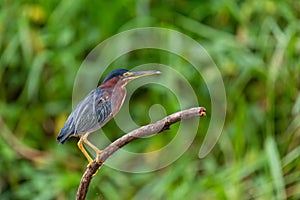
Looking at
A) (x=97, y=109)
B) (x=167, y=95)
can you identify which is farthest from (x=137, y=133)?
(x=167, y=95)

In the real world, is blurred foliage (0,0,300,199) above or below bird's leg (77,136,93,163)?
above

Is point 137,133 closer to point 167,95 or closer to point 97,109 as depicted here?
point 97,109

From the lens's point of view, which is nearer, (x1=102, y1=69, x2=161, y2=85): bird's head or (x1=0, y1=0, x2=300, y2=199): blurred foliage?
(x1=102, y1=69, x2=161, y2=85): bird's head

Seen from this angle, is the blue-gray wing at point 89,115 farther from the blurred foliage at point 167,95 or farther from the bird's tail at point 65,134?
the blurred foliage at point 167,95

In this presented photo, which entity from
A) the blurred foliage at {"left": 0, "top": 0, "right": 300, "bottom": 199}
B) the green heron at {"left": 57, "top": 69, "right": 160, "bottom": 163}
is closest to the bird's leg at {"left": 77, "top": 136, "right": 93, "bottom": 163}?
the green heron at {"left": 57, "top": 69, "right": 160, "bottom": 163}

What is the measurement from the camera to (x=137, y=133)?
0.93ft

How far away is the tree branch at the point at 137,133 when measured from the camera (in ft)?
0.92

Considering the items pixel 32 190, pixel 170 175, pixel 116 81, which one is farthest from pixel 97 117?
pixel 32 190

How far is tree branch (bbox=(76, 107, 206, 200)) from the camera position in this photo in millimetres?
281

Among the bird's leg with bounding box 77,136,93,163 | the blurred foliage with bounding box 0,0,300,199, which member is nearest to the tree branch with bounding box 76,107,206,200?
the bird's leg with bounding box 77,136,93,163

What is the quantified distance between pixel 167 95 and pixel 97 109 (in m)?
1.05

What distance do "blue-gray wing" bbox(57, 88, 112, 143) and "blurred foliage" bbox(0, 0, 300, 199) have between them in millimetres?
928

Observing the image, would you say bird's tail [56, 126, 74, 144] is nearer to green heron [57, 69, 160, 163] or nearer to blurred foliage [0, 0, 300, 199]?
green heron [57, 69, 160, 163]

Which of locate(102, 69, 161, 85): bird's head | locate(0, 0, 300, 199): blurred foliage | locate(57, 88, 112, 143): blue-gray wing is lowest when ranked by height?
locate(57, 88, 112, 143): blue-gray wing
